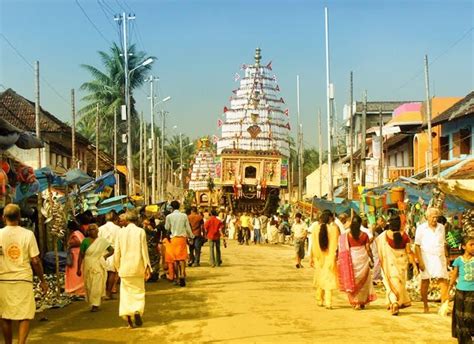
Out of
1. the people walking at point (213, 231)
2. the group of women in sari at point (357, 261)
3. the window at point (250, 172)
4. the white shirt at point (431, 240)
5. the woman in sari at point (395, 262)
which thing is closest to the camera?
the woman in sari at point (395, 262)

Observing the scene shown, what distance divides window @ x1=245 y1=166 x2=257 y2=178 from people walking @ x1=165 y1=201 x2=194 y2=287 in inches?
1906

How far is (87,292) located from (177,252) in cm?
371

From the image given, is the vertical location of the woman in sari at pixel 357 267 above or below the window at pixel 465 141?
below

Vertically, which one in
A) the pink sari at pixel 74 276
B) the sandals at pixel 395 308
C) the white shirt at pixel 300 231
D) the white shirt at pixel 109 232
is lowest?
the sandals at pixel 395 308

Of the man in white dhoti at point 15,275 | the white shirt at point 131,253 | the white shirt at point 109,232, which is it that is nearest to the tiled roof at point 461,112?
the white shirt at point 109,232

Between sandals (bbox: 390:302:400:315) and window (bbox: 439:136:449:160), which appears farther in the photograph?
window (bbox: 439:136:449:160)

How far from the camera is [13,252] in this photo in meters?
8.12

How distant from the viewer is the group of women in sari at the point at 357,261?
11562mm

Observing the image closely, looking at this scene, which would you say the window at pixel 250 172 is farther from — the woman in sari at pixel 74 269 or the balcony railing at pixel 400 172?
the woman in sari at pixel 74 269

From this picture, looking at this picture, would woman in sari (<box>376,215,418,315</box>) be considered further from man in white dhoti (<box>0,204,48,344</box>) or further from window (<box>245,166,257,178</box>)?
window (<box>245,166,257,178</box>)

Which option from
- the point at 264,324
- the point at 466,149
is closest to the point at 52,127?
the point at 466,149

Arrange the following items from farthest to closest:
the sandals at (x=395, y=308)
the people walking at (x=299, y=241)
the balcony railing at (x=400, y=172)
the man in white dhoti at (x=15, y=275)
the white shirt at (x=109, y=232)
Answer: the balcony railing at (x=400, y=172) < the people walking at (x=299, y=241) < the white shirt at (x=109, y=232) < the sandals at (x=395, y=308) < the man in white dhoti at (x=15, y=275)

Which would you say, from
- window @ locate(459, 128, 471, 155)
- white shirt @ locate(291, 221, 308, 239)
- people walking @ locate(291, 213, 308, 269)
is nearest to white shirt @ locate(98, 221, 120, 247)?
people walking @ locate(291, 213, 308, 269)

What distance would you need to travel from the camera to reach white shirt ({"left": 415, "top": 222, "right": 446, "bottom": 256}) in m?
11.7
